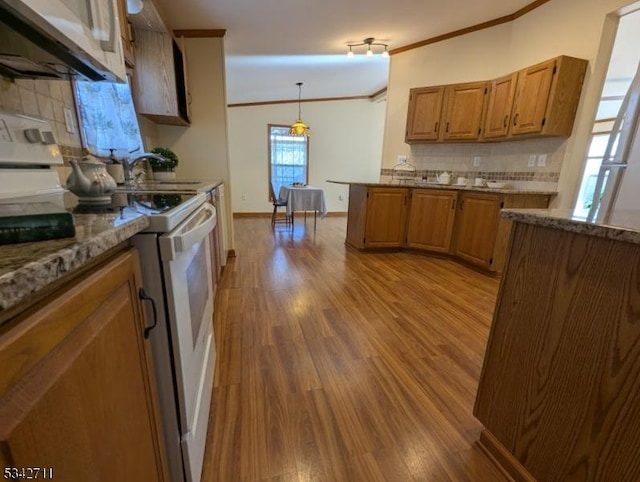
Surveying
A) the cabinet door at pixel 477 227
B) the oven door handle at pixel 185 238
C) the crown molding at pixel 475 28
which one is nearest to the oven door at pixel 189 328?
the oven door handle at pixel 185 238

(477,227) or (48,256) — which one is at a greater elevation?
(48,256)

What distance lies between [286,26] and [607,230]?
3.27 meters

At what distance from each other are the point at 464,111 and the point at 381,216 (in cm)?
147

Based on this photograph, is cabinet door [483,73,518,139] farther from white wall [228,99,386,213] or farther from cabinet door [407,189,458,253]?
white wall [228,99,386,213]

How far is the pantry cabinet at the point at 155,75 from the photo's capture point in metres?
2.33

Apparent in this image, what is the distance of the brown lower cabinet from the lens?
9.19 feet

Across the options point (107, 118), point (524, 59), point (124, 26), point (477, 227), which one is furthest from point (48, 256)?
point (524, 59)

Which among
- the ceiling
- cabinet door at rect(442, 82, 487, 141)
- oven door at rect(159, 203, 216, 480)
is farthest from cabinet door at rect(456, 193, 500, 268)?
oven door at rect(159, 203, 216, 480)

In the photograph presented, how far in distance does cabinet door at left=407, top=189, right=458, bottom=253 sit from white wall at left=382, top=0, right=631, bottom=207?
74 cm

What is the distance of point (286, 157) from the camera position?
249 inches

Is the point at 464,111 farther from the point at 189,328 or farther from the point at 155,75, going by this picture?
the point at 189,328

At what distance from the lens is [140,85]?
2.33m

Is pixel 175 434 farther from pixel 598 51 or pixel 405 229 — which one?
pixel 598 51

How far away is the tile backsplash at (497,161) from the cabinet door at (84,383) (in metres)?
3.44
